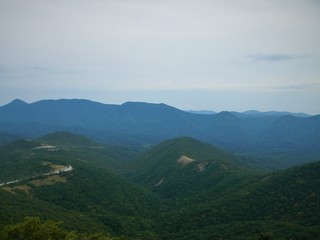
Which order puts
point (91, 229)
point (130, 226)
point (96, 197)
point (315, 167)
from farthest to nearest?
point (96, 197) → point (315, 167) → point (130, 226) → point (91, 229)

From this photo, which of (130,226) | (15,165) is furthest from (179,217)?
(15,165)

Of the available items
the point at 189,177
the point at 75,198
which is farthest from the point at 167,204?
the point at 75,198

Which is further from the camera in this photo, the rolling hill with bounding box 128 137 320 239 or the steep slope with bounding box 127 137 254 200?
the steep slope with bounding box 127 137 254 200

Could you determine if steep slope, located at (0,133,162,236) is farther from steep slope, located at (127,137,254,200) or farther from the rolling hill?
steep slope, located at (127,137,254,200)

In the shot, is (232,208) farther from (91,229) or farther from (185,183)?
(185,183)

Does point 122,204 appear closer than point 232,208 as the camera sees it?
No

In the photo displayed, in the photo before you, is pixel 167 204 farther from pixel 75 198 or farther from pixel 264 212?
pixel 264 212

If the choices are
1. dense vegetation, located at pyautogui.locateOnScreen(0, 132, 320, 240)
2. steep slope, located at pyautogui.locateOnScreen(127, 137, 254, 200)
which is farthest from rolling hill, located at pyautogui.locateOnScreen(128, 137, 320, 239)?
steep slope, located at pyautogui.locateOnScreen(127, 137, 254, 200)

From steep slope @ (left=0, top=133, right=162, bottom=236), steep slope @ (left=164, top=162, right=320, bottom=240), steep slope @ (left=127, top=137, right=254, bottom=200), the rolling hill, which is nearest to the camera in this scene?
steep slope @ (left=164, top=162, right=320, bottom=240)

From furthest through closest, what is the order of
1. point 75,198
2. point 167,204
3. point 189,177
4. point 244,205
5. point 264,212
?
point 189,177
point 167,204
point 75,198
point 244,205
point 264,212
